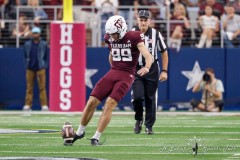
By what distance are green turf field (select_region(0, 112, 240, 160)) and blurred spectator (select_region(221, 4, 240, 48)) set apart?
14.7ft

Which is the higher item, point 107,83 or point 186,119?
point 107,83

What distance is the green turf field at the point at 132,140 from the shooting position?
445 inches

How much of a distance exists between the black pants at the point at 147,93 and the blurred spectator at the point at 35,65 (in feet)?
25.7

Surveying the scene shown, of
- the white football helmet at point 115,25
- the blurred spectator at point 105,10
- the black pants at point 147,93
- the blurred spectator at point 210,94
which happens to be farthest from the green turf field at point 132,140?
the blurred spectator at point 105,10

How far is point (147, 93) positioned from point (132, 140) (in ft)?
5.73

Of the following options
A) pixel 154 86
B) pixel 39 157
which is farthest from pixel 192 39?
pixel 39 157

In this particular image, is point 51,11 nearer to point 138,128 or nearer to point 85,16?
point 85,16

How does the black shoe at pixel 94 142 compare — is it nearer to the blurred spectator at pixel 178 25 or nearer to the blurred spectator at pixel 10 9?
the blurred spectator at pixel 178 25

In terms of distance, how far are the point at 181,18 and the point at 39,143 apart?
1079 centimetres

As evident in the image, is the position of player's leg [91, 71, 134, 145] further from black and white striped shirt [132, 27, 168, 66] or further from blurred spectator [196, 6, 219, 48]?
blurred spectator [196, 6, 219, 48]

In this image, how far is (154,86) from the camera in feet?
49.2

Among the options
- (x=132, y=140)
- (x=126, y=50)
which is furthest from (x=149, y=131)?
(x=126, y=50)

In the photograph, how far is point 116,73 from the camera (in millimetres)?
12930

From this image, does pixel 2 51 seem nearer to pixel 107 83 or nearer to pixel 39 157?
pixel 107 83
